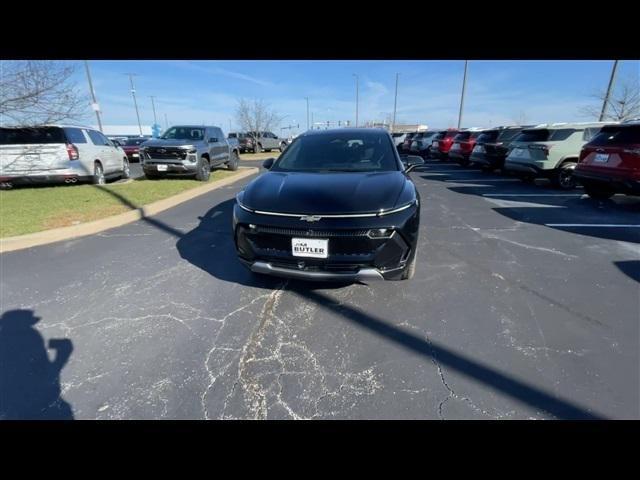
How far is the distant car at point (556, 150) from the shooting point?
875cm

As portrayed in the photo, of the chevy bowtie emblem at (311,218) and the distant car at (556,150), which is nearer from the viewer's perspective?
the chevy bowtie emblem at (311,218)

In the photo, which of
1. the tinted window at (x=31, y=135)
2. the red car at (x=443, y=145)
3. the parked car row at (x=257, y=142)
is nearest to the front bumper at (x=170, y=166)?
the tinted window at (x=31, y=135)

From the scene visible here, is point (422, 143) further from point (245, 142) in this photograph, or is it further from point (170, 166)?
point (170, 166)

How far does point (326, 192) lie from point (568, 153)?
9.08m

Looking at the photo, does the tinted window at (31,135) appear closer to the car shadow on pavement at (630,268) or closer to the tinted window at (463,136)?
the car shadow on pavement at (630,268)

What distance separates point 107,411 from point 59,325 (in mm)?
1386

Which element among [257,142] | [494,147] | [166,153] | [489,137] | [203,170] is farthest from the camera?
[257,142]

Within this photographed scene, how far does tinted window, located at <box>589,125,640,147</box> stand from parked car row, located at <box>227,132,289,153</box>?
24002 millimetres

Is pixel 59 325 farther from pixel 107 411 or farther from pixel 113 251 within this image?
pixel 113 251

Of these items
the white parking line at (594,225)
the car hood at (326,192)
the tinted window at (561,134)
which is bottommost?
the white parking line at (594,225)

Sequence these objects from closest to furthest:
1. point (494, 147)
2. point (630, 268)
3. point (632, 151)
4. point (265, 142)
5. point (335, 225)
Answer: point (335, 225)
point (630, 268)
point (632, 151)
point (494, 147)
point (265, 142)

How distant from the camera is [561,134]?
8.85m

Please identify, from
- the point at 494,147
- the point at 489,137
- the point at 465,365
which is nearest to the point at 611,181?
the point at 494,147

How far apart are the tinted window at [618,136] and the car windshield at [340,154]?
5180 mm
